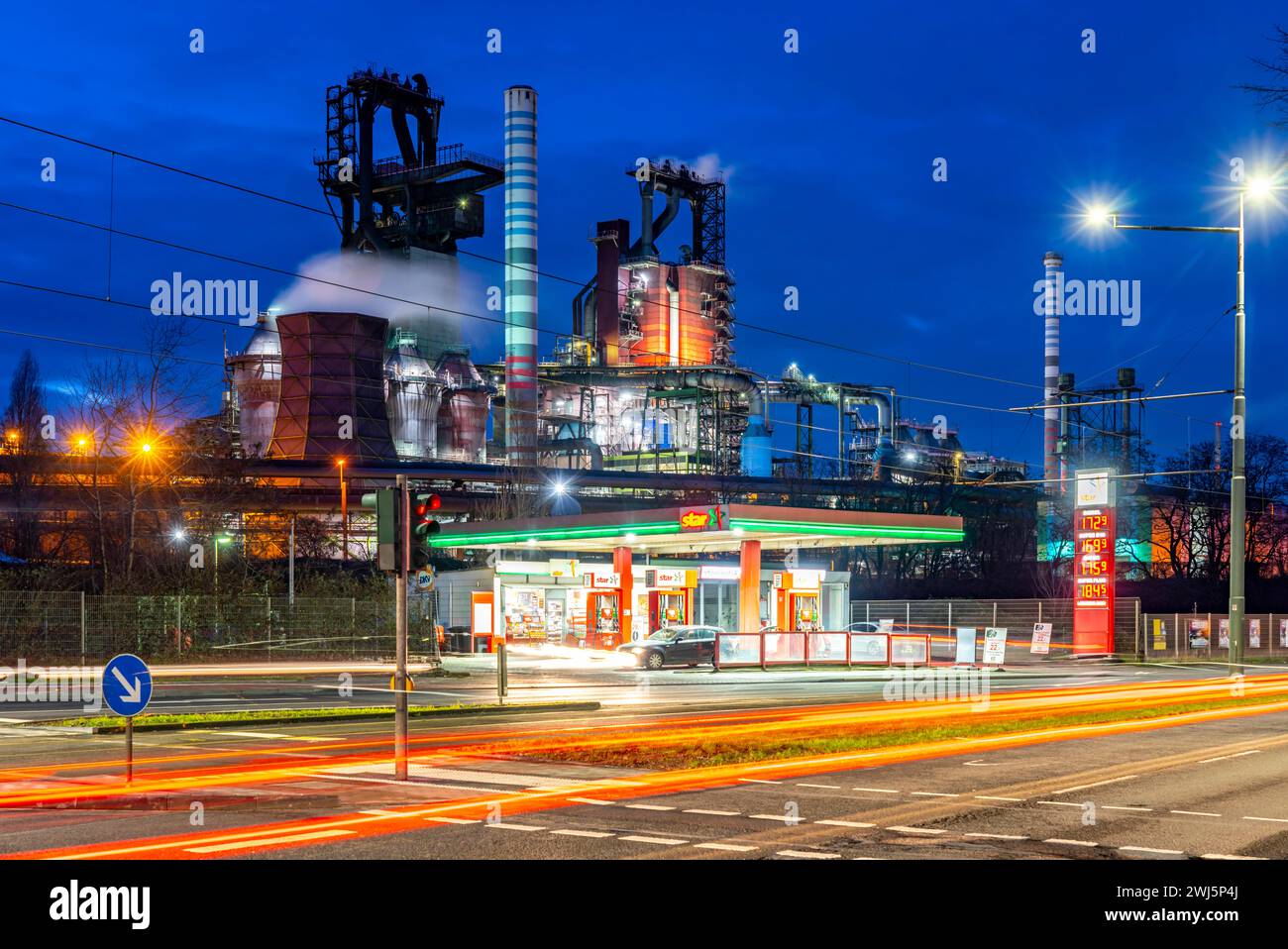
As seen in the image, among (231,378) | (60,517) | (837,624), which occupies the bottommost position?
(837,624)

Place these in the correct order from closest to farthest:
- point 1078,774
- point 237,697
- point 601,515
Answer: point 1078,774
point 237,697
point 601,515

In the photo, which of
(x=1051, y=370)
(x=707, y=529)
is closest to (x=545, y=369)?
(x=1051, y=370)

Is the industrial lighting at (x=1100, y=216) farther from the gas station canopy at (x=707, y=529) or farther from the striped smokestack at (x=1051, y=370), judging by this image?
the striped smokestack at (x=1051, y=370)

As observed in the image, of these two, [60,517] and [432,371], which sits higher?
[432,371]

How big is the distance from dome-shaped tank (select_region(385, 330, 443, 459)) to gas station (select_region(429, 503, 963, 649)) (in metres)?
53.9

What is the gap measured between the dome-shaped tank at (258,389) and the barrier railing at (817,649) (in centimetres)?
6495

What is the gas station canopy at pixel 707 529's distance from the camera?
45719mm

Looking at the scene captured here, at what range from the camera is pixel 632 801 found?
13.4 meters

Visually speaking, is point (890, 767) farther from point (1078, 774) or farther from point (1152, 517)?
point (1152, 517)

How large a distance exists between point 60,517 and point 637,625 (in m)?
37.9

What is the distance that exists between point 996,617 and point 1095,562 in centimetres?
1312

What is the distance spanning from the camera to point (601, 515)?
4781cm

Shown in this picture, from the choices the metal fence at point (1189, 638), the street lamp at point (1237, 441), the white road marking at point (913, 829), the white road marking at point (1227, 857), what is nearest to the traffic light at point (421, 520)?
the white road marking at point (913, 829)
